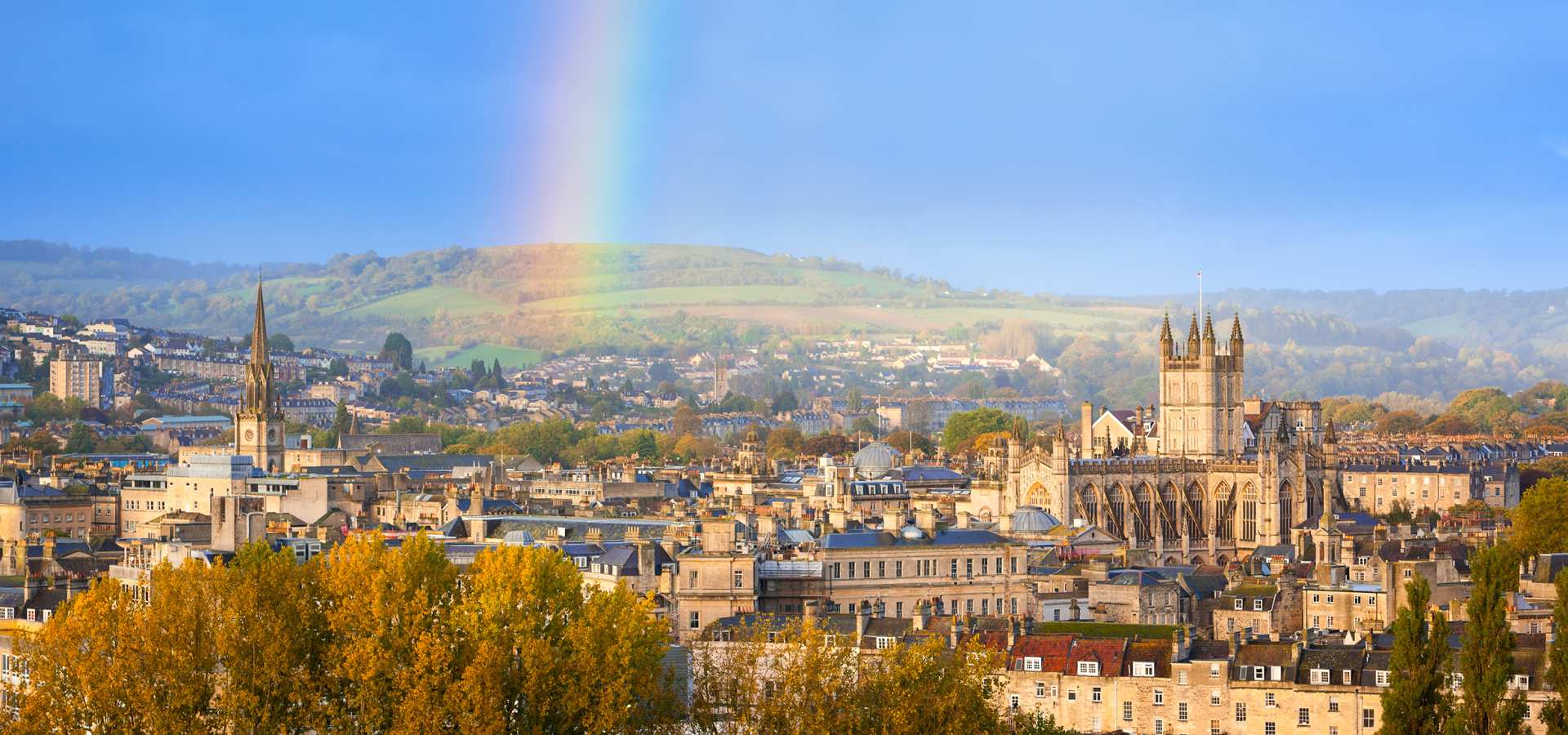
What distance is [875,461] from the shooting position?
15100 centimetres

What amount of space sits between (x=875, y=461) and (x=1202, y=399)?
729 inches

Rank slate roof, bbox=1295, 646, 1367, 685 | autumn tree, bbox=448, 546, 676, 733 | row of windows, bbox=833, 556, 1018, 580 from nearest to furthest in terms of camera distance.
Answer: autumn tree, bbox=448, 546, 676, 733, slate roof, bbox=1295, 646, 1367, 685, row of windows, bbox=833, 556, 1018, 580

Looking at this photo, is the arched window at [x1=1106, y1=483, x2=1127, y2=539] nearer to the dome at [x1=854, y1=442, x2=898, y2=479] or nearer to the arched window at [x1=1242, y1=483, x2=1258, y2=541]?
the arched window at [x1=1242, y1=483, x2=1258, y2=541]

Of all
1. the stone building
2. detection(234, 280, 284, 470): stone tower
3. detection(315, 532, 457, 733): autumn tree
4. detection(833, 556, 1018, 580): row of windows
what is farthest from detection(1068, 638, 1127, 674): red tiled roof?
detection(234, 280, 284, 470): stone tower

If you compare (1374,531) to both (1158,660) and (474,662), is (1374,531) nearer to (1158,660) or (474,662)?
(1158,660)

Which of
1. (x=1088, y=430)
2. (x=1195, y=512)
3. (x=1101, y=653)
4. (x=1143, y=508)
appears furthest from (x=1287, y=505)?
(x=1101, y=653)

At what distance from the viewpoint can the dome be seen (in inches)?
5750

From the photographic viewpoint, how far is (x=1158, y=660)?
6400cm

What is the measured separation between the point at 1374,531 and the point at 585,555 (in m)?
37.0

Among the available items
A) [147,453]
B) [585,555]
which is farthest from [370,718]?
[147,453]

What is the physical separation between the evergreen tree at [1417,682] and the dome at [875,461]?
85.5 metres

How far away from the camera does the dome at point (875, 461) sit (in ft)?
479

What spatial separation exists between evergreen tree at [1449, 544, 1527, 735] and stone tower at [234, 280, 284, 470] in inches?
4041

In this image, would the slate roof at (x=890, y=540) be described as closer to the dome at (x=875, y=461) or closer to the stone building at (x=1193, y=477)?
the stone building at (x=1193, y=477)
